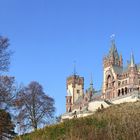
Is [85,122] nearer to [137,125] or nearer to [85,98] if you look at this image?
[137,125]

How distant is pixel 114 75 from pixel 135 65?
7129mm

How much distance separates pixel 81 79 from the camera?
130875mm

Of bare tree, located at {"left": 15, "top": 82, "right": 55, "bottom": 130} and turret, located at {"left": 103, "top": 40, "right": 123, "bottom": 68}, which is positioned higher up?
turret, located at {"left": 103, "top": 40, "right": 123, "bottom": 68}

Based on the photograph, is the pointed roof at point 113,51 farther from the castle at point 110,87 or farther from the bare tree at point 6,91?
the bare tree at point 6,91

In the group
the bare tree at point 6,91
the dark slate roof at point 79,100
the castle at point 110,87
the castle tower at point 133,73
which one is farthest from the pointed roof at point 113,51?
the bare tree at point 6,91

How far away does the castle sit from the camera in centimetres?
8981

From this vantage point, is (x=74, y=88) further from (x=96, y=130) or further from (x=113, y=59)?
(x=96, y=130)

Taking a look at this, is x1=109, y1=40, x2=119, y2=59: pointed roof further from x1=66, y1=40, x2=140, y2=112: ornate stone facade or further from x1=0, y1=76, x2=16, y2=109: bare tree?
x1=0, y1=76, x2=16, y2=109: bare tree

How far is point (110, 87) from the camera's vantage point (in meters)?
104

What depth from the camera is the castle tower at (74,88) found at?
12607cm

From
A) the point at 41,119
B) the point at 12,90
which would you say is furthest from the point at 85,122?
the point at 41,119

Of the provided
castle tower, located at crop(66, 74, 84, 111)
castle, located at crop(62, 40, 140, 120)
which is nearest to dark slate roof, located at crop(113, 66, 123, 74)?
castle, located at crop(62, 40, 140, 120)

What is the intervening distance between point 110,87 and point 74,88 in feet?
83.8

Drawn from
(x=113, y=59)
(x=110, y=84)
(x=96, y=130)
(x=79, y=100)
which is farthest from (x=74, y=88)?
(x=96, y=130)
